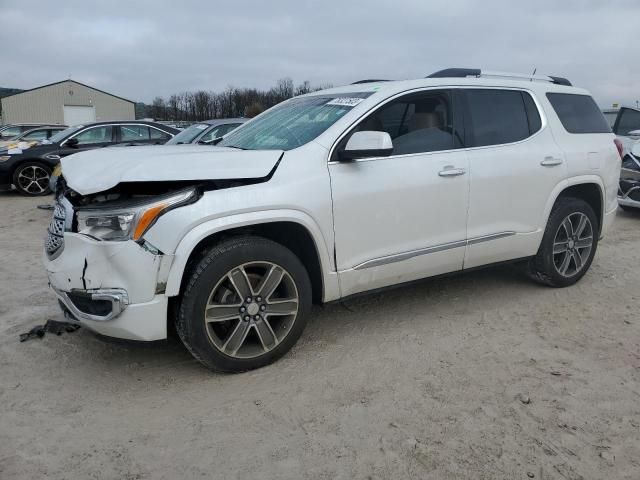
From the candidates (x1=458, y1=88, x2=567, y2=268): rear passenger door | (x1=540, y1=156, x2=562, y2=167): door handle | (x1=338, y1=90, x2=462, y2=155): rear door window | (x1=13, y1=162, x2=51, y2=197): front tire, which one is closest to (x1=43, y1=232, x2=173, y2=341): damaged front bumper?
(x1=338, y1=90, x2=462, y2=155): rear door window

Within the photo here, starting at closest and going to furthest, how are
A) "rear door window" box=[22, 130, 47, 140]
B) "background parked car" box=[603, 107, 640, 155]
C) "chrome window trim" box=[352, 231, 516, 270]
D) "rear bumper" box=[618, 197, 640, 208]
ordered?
"chrome window trim" box=[352, 231, 516, 270] < "rear bumper" box=[618, 197, 640, 208] < "background parked car" box=[603, 107, 640, 155] < "rear door window" box=[22, 130, 47, 140]

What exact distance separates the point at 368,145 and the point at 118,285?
1686 mm

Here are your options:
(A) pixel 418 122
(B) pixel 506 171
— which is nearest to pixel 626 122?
(B) pixel 506 171

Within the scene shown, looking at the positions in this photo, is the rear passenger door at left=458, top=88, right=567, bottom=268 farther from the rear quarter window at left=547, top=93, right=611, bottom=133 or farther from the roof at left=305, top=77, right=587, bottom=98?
the rear quarter window at left=547, top=93, right=611, bottom=133

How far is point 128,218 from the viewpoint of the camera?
2.93 metres

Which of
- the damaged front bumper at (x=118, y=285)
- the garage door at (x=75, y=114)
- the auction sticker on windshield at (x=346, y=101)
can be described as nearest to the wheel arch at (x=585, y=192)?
the auction sticker on windshield at (x=346, y=101)

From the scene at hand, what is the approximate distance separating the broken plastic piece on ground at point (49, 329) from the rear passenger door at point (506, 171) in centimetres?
304

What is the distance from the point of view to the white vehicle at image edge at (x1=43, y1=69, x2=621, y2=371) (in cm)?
297

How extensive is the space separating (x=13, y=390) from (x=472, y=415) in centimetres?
263

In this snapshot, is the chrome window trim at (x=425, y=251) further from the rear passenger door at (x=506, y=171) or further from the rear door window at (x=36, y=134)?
the rear door window at (x=36, y=134)

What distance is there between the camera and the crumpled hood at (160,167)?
293 centimetres

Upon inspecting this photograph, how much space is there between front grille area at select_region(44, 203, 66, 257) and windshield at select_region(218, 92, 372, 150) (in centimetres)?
134

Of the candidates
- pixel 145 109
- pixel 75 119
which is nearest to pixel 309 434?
pixel 75 119

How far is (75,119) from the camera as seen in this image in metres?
52.3
